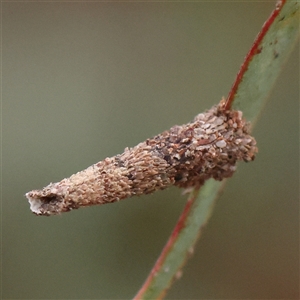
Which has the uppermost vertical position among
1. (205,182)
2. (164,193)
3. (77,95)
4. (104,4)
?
(104,4)

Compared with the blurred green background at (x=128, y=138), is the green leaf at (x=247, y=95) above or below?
below

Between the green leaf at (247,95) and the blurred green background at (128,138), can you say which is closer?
the green leaf at (247,95)

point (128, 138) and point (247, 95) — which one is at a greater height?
point (128, 138)

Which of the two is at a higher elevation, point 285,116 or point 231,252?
point 285,116

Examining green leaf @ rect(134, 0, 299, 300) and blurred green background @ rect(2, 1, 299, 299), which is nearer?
green leaf @ rect(134, 0, 299, 300)

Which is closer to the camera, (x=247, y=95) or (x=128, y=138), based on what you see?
(x=247, y=95)

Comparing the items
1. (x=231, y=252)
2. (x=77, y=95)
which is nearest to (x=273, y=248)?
(x=231, y=252)

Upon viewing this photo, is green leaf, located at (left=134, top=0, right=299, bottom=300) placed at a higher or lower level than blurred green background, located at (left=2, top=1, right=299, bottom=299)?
lower

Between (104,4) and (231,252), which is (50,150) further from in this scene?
(231,252)
